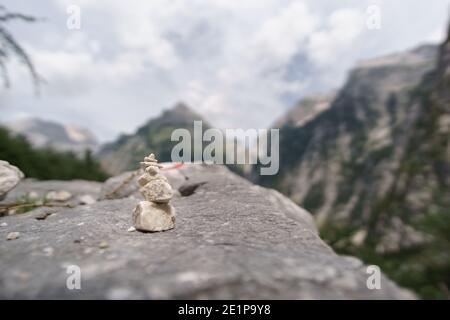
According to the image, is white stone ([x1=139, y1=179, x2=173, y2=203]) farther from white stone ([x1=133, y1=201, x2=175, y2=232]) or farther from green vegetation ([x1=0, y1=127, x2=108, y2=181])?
green vegetation ([x1=0, y1=127, x2=108, y2=181])

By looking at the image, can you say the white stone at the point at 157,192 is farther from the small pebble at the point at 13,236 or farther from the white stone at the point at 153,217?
the small pebble at the point at 13,236

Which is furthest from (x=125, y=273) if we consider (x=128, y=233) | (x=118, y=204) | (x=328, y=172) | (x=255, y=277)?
(x=328, y=172)

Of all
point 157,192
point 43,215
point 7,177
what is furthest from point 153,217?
point 7,177

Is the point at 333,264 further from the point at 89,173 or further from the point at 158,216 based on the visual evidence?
the point at 89,173

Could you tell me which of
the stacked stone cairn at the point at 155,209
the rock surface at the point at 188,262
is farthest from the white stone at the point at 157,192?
the rock surface at the point at 188,262

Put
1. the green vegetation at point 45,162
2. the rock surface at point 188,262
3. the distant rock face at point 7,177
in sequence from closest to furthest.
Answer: the rock surface at point 188,262
the distant rock face at point 7,177
the green vegetation at point 45,162
